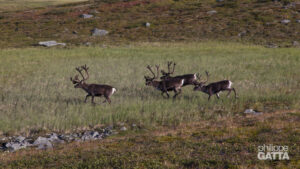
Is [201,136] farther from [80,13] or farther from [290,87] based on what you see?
[80,13]

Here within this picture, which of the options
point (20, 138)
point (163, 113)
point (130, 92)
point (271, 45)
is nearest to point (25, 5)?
point (271, 45)

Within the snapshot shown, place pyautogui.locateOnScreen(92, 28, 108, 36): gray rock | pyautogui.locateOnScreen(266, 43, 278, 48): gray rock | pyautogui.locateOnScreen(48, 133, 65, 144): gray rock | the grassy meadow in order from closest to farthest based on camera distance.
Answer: pyautogui.locateOnScreen(48, 133, 65, 144): gray rock < pyautogui.locateOnScreen(266, 43, 278, 48): gray rock < pyautogui.locateOnScreen(92, 28, 108, 36): gray rock < the grassy meadow

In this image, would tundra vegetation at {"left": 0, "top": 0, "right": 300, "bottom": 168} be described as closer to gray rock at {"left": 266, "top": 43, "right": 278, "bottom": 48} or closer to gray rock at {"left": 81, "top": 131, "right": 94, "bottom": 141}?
gray rock at {"left": 81, "top": 131, "right": 94, "bottom": 141}

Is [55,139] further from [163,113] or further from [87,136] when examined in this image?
[163,113]

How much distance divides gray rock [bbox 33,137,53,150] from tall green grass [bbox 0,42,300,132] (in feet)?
4.64

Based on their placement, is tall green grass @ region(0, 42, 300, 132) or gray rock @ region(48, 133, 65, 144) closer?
gray rock @ region(48, 133, 65, 144)

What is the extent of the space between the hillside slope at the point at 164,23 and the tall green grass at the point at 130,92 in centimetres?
2132

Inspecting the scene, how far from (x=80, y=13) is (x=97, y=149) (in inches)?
3144

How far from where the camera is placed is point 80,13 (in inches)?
3452

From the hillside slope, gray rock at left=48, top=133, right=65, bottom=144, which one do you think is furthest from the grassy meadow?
gray rock at left=48, top=133, right=65, bottom=144

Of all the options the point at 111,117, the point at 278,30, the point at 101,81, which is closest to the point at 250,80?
the point at 101,81

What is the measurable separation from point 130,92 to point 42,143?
29.1 ft

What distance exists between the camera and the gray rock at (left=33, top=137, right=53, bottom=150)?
12536 mm

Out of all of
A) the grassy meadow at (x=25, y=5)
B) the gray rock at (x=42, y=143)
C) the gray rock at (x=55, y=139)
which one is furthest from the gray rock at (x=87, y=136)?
the grassy meadow at (x=25, y=5)
